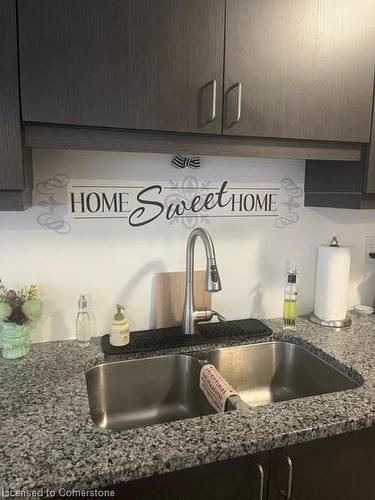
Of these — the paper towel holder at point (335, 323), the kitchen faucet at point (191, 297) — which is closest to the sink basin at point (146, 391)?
the kitchen faucet at point (191, 297)

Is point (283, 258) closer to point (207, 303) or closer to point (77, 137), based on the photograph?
point (207, 303)

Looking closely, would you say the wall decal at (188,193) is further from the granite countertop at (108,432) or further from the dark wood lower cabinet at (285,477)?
the dark wood lower cabinet at (285,477)

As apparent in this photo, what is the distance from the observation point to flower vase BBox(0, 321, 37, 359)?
1.11m

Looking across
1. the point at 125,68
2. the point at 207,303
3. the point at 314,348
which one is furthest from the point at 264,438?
the point at 125,68

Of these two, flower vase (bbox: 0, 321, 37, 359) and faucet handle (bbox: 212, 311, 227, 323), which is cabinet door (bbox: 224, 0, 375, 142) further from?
flower vase (bbox: 0, 321, 37, 359)

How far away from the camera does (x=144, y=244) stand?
4.33 ft

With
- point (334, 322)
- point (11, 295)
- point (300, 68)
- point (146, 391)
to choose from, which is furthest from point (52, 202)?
point (334, 322)

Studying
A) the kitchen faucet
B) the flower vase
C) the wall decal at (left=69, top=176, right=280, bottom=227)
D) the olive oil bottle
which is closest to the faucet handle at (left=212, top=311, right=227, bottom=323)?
the kitchen faucet

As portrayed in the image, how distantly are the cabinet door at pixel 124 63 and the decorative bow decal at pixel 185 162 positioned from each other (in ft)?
1.04

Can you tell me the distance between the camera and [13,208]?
91cm

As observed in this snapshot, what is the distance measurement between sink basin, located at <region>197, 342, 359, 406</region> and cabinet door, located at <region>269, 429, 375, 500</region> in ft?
1.05

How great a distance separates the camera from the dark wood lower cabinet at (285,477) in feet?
2.52

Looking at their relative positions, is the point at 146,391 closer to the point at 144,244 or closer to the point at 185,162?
the point at 144,244

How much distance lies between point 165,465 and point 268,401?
72cm
